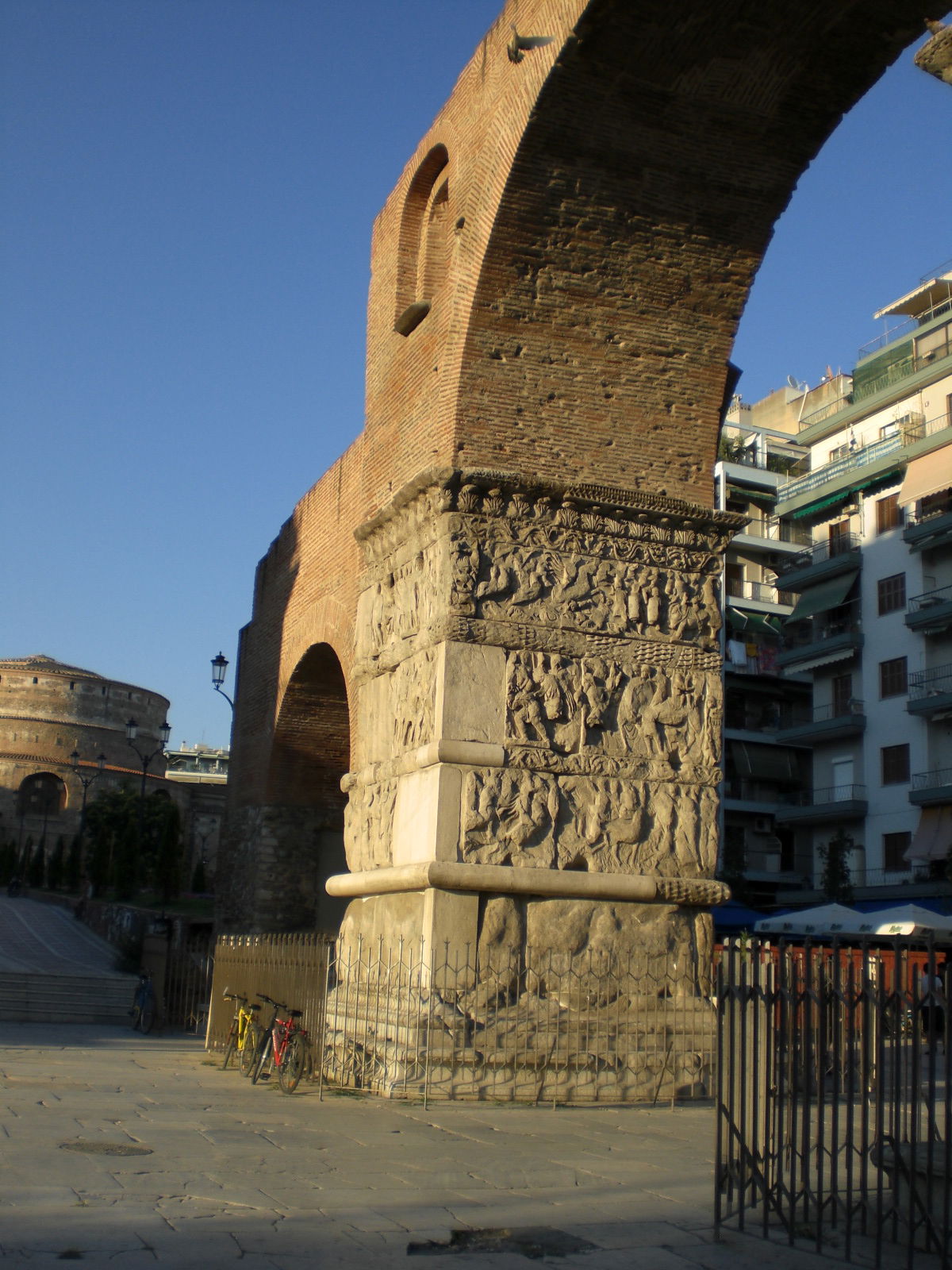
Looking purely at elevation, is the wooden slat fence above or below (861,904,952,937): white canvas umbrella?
below

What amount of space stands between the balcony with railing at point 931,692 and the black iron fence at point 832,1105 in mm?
19834

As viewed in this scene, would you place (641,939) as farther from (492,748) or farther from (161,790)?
(161,790)

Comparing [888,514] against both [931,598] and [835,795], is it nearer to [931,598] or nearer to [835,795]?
[931,598]

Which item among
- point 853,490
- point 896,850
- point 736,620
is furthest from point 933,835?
point 736,620

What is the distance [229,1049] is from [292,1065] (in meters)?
1.80

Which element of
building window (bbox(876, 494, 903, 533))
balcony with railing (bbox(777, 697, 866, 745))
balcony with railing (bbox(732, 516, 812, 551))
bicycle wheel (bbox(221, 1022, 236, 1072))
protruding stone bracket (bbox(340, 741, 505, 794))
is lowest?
bicycle wheel (bbox(221, 1022, 236, 1072))

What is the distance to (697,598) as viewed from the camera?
30.5 ft

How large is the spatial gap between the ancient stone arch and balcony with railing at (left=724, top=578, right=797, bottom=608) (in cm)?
2240

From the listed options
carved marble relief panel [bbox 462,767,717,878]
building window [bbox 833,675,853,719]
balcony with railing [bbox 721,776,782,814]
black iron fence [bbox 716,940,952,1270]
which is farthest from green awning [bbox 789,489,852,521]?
black iron fence [bbox 716,940,952,1270]

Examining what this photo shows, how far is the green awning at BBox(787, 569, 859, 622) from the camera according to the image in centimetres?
2697

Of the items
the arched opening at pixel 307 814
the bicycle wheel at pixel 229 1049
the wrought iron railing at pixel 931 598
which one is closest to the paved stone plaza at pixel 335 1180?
the bicycle wheel at pixel 229 1049

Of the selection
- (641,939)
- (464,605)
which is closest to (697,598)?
(464,605)

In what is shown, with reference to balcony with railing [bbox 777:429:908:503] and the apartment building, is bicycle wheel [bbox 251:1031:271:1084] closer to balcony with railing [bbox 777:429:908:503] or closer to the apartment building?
the apartment building

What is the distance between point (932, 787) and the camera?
77.0ft
